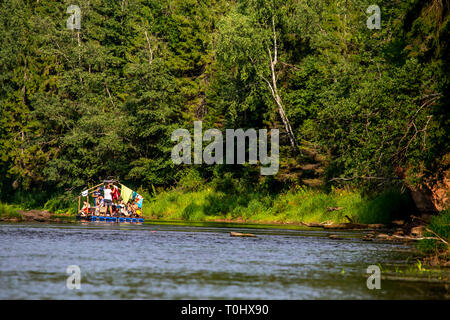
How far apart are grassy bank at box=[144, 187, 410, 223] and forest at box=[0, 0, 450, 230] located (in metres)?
0.12

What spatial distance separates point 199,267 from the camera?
21734mm

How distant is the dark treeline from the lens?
46562mm

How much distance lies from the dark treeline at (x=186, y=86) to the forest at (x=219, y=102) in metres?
0.15

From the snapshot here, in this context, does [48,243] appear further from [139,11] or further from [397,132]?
[139,11]

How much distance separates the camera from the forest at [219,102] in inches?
1308

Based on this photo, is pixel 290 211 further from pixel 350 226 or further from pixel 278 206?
pixel 350 226

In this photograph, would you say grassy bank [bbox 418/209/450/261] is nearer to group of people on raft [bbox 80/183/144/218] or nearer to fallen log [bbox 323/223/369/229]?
fallen log [bbox 323/223/369/229]

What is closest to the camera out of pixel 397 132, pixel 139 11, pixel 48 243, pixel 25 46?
pixel 397 132

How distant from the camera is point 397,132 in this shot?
2736 cm

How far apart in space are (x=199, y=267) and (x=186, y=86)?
50043 millimetres

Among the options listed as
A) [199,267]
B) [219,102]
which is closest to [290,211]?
[219,102]

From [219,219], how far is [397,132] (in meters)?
29.8

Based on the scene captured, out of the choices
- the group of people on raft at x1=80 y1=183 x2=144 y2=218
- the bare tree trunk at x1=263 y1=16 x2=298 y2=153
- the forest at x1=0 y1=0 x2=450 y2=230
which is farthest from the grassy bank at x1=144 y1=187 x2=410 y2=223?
the bare tree trunk at x1=263 y1=16 x2=298 y2=153
